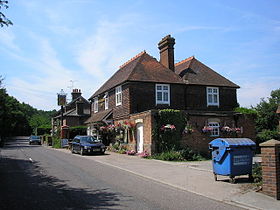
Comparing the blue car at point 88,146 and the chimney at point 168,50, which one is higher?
the chimney at point 168,50

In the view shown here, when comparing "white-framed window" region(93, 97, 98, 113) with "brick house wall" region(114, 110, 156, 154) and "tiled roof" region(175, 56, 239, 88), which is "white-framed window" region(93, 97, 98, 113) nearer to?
"tiled roof" region(175, 56, 239, 88)

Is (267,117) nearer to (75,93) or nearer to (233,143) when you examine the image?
(75,93)

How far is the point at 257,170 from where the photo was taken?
401 inches

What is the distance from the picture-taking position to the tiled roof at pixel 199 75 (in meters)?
26.7

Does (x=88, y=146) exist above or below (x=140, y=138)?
below

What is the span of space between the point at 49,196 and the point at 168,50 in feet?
68.6

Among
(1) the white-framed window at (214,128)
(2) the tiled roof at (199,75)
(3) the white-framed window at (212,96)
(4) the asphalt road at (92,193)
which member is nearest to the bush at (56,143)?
(2) the tiled roof at (199,75)

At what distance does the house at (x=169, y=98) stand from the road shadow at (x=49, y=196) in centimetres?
1029

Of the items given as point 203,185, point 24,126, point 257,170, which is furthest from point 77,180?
point 24,126

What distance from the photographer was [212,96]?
26953 mm

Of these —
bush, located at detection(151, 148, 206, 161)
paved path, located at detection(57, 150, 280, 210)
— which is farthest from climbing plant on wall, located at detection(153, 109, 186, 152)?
paved path, located at detection(57, 150, 280, 210)

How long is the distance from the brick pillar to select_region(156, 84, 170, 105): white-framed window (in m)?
16.8

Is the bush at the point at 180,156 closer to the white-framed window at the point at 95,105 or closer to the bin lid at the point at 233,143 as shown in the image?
the bin lid at the point at 233,143

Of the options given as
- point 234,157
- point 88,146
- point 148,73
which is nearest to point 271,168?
point 234,157
